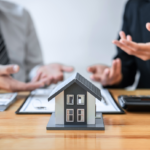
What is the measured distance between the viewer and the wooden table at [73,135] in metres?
0.36

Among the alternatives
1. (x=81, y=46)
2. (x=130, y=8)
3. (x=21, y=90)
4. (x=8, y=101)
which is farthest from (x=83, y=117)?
(x=81, y=46)

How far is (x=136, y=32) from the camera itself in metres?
1.19

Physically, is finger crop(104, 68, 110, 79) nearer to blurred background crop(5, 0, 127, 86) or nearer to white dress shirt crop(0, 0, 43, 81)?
white dress shirt crop(0, 0, 43, 81)

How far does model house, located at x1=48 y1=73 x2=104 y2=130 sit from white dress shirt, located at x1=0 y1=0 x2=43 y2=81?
756mm

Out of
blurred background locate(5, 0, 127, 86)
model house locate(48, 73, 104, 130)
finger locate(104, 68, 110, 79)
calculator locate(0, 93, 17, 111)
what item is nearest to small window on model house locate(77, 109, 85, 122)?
A: model house locate(48, 73, 104, 130)

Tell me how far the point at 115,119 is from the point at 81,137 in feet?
0.48

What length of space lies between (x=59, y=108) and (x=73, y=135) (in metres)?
0.08

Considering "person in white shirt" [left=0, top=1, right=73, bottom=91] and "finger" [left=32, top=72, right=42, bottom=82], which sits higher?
"person in white shirt" [left=0, top=1, right=73, bottom=91]

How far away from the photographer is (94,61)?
189cm

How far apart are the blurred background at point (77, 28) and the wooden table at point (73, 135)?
55.3 inches

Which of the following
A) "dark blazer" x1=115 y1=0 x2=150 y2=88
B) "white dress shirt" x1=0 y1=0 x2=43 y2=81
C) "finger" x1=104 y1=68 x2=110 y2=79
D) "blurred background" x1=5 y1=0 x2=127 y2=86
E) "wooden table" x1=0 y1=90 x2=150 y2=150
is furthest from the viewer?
"blurred background" x1=5 y1=0 x2=127 y2=86

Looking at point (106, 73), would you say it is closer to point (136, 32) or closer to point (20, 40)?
point (136, 32)

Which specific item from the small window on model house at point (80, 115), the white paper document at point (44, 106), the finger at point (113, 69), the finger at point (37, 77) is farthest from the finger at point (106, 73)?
the small window on model house at point (80, 115)

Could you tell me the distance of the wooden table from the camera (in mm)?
357
